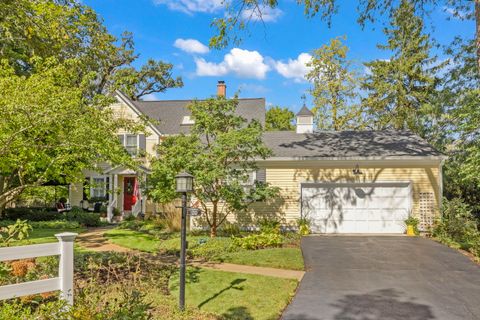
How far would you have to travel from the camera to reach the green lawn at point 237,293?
245 inches

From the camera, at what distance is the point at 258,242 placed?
1185 cm

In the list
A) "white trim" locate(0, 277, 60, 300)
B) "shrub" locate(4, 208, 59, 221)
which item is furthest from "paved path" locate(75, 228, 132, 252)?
"white trim" locate(0, 277, 60, 300)

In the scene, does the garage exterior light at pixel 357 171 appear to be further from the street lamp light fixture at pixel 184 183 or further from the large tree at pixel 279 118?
the large tree at pixel 279 118

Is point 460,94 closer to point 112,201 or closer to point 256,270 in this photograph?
point 256,270

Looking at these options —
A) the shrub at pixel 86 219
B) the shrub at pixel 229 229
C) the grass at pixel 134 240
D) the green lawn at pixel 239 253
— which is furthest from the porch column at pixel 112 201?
the shrub at pixel 229 229

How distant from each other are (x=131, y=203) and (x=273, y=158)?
10.5 m

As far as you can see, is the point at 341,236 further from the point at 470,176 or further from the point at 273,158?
the point at 470,176

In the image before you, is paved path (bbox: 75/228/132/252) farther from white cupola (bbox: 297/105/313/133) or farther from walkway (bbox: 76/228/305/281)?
white cupola (bbox: 297/105/313/133)

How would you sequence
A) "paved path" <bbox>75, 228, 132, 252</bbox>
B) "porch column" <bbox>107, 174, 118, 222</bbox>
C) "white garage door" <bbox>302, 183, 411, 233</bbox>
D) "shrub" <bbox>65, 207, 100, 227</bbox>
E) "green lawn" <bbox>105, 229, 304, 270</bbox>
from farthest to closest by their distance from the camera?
"porch column" <bbox>107, 174, 118, 222</bbox> → "shrub" <bbox>65, 207, 100, 227</bbox> → "white garage door" <bbox>302, 183, 411, 233</bbox> → "paved path" <bbox>75, 228, 132, 252</bbox> → "green lawn" <bbox>105, 229, 304, 270</bbox>

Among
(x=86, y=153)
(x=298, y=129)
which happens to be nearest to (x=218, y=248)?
(x=86, y=153)

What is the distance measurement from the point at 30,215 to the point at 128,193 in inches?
200

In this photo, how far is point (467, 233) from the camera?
12.4 meters

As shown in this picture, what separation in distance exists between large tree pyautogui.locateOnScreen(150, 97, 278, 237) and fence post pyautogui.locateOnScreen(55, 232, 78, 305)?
7.07m

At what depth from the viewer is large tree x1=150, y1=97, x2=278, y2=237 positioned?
12516 mm
